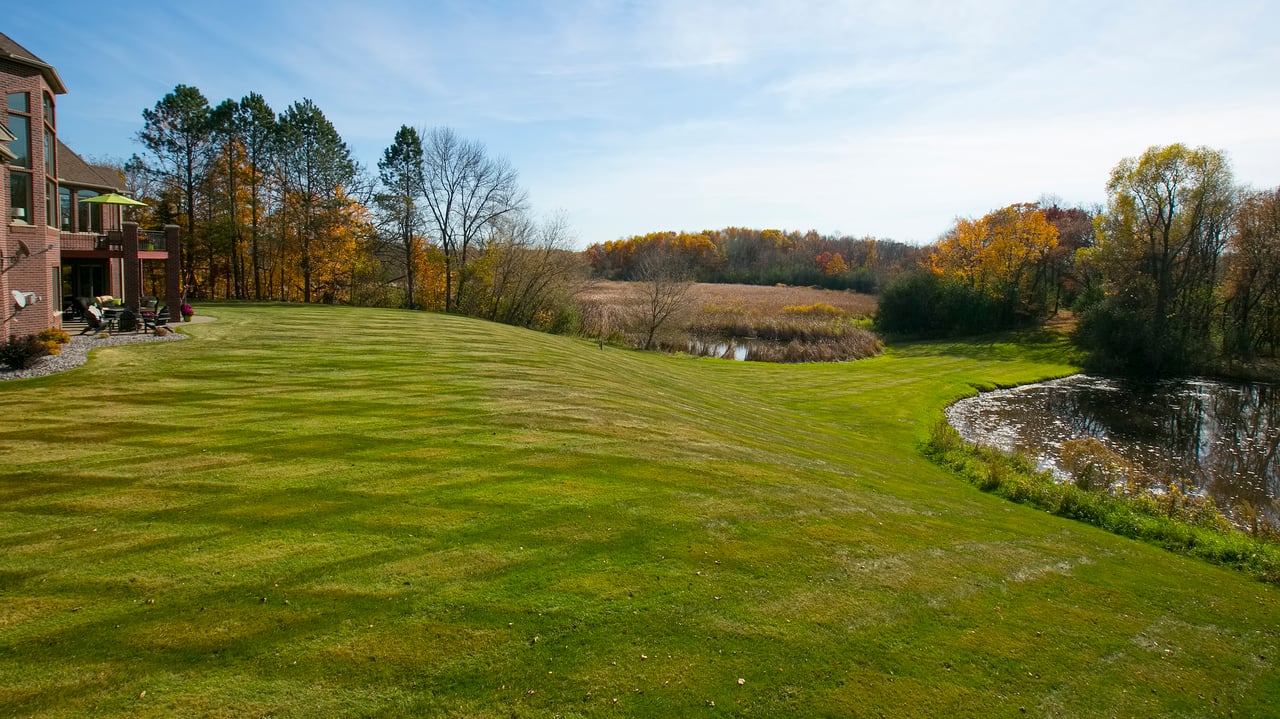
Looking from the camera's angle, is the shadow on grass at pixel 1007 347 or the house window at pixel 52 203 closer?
the house window at pixel 52 203

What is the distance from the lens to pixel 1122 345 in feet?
122

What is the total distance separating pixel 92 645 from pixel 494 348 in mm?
16280

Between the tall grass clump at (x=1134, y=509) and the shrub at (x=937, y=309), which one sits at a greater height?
the shrub at (x=937, y=309)

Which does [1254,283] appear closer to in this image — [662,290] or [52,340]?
[662,290]

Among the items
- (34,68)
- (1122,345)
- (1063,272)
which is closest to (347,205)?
(34,68)

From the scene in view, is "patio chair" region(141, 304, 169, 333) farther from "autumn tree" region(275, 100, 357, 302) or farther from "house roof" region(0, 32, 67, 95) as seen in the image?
"autumn tree" region(275, 100, 357, 302)

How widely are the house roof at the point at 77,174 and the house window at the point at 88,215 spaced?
64 cm

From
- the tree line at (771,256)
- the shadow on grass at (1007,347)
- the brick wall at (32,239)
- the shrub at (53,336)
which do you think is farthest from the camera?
the tree line at (771,256)

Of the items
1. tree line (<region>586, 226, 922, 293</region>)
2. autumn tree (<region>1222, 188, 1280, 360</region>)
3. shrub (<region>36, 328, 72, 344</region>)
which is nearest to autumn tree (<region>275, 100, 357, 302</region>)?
shrub (<region>36, 328, 72, 344</region>)

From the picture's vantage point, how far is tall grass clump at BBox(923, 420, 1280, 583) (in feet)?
37.3

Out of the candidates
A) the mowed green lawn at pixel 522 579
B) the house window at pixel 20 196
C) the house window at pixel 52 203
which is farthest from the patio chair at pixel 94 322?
the mowed green lawn at pixel 522 579

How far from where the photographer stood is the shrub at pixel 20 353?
41.1ft

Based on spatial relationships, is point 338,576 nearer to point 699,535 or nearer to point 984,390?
point 699,535

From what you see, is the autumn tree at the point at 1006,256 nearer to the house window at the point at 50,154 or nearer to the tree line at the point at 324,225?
the tree line at the point at 324,225
